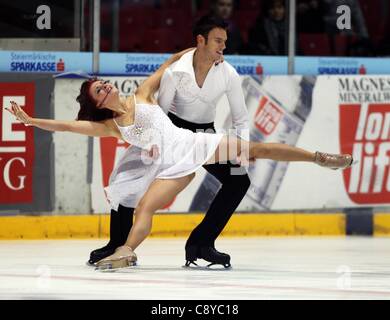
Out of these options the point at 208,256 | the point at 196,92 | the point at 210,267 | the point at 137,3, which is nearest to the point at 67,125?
the point at 196,92

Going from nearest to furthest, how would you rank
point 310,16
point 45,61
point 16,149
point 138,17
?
point 16,149 < point 45,61 < point 310,16 < point 138,17

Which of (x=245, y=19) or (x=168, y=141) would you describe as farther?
(x=245, y=19)

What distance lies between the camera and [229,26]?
13086 mm

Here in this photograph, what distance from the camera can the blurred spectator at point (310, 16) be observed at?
13492 millimetres

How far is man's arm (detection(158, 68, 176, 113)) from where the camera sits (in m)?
9.80

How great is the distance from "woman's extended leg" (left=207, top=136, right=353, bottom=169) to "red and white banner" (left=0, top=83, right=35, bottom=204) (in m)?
Answer: 2.95

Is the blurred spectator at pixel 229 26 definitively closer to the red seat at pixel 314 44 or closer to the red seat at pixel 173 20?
the red seat at pixel 173 20

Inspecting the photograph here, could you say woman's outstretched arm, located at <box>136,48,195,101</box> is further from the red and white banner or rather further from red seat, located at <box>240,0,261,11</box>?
red seat, located at <box>240,0,261,11</box>

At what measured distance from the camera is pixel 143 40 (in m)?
13.8

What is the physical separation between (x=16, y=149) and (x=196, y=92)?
2808mm

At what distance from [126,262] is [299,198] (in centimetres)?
382

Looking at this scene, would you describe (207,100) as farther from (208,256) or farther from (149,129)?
(208,256)

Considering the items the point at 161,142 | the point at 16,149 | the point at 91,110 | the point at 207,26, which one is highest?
the point at 207,26

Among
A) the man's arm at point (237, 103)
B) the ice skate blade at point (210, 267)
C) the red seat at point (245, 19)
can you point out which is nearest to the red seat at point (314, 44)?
the red seat at point (245, 19)
